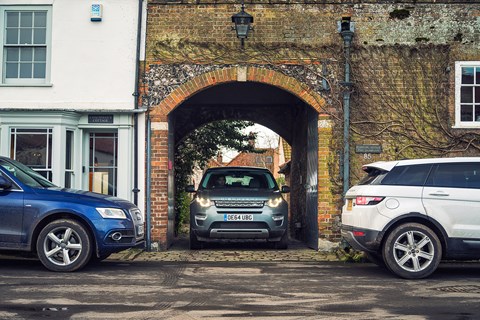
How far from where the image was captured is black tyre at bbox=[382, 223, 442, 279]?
34.8ft

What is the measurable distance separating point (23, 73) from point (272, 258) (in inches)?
256

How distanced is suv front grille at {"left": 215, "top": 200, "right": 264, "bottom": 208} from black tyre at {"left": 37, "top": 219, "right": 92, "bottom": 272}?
4.16 m

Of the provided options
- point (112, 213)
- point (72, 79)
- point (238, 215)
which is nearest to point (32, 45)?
point (72, 79)

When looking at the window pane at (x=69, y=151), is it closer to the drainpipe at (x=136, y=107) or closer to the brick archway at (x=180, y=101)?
the drainpipe at (x=136, y=107)

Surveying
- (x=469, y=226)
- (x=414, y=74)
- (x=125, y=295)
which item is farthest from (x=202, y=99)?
(x=125, y=295)

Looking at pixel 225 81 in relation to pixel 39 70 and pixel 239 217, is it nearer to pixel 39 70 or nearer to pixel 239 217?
pixel 239 217

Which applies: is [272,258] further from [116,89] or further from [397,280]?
[116,89]

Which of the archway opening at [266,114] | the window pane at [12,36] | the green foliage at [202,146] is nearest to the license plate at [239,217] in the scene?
the archway opening at [266,114]

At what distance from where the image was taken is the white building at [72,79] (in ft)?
50.2

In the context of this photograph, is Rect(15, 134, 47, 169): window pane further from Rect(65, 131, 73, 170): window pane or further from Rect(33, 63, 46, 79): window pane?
Rect(33, 63, 46, 79): window pane

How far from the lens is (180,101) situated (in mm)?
15461

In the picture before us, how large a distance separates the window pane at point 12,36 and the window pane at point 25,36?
0.12m

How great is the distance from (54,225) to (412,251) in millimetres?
5123

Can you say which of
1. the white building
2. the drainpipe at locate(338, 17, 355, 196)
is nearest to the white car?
the drainpipe at locate(338, 17, 355, 196)
